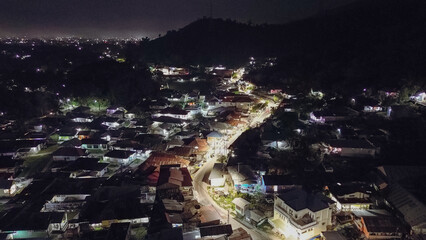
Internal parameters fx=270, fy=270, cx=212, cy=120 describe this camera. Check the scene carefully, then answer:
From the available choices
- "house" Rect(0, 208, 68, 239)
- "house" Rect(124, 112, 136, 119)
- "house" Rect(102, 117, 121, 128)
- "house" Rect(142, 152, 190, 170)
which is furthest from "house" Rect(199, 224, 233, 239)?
"house" Rect(124, 112, 136, 119)

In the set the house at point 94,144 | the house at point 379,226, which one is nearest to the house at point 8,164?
the house at point 94,144

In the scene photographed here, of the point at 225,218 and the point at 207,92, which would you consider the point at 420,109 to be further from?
the point at 207,92

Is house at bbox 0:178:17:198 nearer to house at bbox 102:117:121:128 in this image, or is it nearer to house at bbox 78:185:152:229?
house at bbox 78:185:152:229

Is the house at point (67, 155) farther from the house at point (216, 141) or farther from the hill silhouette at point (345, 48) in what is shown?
the hill silhouette at point (345, 48)

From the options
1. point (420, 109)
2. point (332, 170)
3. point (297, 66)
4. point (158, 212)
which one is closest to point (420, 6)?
point (297, 66)

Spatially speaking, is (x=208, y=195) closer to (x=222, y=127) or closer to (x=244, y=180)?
(x=244, y=180)
